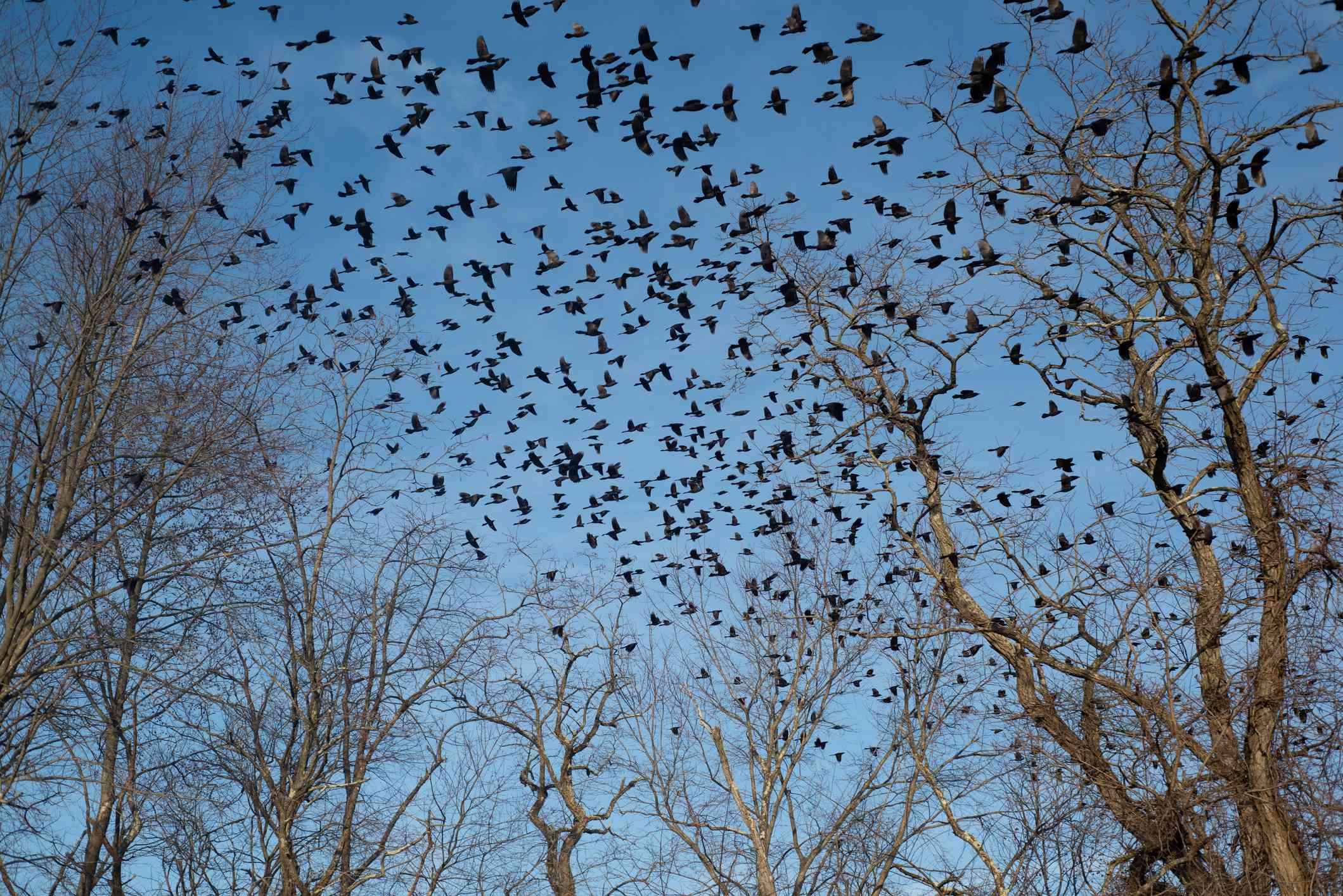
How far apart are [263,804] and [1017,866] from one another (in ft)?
35.1

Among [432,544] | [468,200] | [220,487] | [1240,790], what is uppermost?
[432,544]

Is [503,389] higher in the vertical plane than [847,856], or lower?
Result: higher

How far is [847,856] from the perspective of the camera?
58.6ft

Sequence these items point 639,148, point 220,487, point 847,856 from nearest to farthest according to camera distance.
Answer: point 639,148 < point 220,487 < point 847,856

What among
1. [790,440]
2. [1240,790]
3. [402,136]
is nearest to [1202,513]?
[1240,790]

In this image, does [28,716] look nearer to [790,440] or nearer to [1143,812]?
[790,440]

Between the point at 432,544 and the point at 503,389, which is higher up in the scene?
the point at 432,544

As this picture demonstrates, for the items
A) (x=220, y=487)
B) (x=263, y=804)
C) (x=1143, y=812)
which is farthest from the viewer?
(x=263, y=804)

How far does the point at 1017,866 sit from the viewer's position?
14.3 meters

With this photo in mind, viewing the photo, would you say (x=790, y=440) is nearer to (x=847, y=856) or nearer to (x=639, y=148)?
(x=639, y=148)

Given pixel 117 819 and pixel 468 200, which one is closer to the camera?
pixel 468 200

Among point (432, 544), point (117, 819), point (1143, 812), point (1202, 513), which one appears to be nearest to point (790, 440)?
point (1202, 513)

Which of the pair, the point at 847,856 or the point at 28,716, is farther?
the point at 847,856

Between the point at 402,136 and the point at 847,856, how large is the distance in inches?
542
